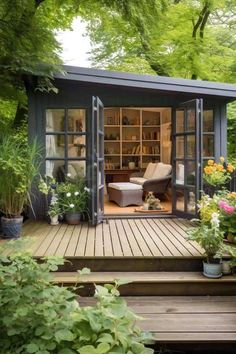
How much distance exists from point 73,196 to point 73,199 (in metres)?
0.05

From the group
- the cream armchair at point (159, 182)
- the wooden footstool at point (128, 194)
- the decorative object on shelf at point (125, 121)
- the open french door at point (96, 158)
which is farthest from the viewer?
the decorative object on shelf at point (125, 121)

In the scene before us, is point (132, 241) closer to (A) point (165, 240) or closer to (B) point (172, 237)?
(A) point (165, 240)

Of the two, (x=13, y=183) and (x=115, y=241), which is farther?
(x=13, y=183)

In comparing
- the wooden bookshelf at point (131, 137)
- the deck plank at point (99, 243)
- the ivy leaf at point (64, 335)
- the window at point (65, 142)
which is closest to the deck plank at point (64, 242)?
the deck plank at point (99, 243)

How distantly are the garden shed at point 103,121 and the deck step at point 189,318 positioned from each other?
2.11 meters

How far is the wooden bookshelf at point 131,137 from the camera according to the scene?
10.7 metres

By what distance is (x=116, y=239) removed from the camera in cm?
453

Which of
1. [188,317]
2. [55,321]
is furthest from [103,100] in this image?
[55,321]

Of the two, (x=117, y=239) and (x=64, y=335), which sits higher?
(x=64, y=335)

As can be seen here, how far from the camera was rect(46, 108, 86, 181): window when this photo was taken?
5.93 m

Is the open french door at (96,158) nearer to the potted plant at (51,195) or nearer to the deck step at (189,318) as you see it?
the potted plant at (51,195)

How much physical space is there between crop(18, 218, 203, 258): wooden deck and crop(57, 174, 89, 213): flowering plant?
0.94ft

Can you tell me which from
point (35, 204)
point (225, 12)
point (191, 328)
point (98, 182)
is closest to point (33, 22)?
point (98, 182)

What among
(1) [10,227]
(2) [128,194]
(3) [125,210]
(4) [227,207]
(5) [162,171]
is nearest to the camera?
(4) [227,207]
